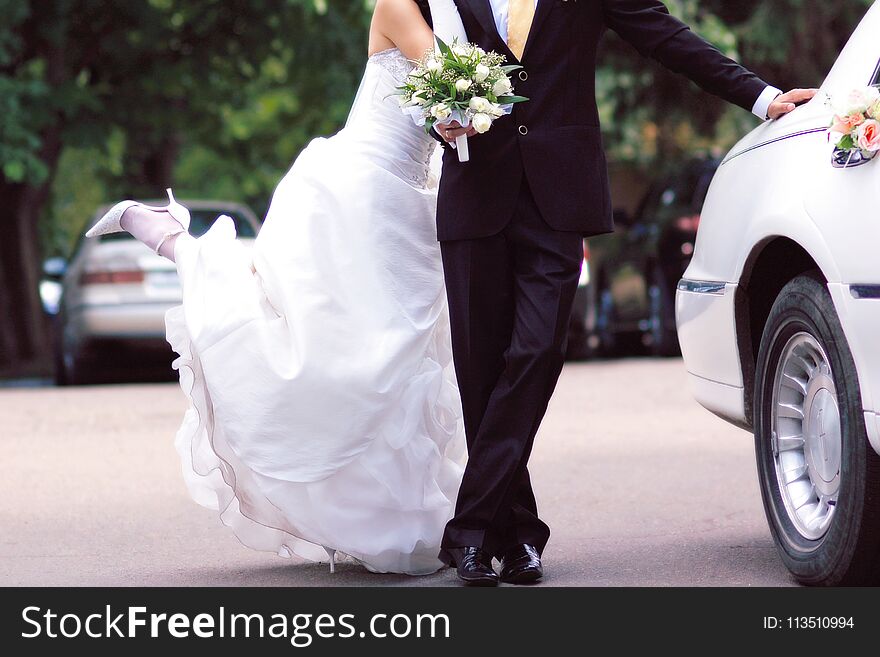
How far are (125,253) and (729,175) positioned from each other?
883 cm

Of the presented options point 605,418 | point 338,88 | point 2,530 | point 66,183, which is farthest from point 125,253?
point 66,183

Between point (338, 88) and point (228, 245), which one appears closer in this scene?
point (228, 245)

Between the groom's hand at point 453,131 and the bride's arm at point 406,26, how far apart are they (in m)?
0.34

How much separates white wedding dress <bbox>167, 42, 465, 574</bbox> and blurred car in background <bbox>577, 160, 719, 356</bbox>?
314 inches

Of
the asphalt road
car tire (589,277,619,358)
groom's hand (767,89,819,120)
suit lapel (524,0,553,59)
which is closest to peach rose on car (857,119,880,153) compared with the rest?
groom's hand (767,89,819,120)

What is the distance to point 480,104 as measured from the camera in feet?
14.6

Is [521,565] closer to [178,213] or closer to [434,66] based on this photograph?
[434,66]

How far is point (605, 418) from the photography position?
977 cm

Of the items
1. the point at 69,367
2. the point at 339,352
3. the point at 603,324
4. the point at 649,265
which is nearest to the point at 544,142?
the point at 339,352

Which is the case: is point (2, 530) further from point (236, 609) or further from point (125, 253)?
point (125, 253)

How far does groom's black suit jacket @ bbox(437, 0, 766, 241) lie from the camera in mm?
4746

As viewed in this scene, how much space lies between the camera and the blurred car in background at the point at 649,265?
14.1 metres

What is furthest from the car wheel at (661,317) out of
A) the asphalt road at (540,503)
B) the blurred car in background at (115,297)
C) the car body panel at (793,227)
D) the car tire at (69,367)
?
the car body panel at (793,227)

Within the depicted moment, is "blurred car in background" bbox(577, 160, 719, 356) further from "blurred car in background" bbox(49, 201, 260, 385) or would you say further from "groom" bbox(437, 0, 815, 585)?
"groom" bbox(437, 0, 815, 585)
